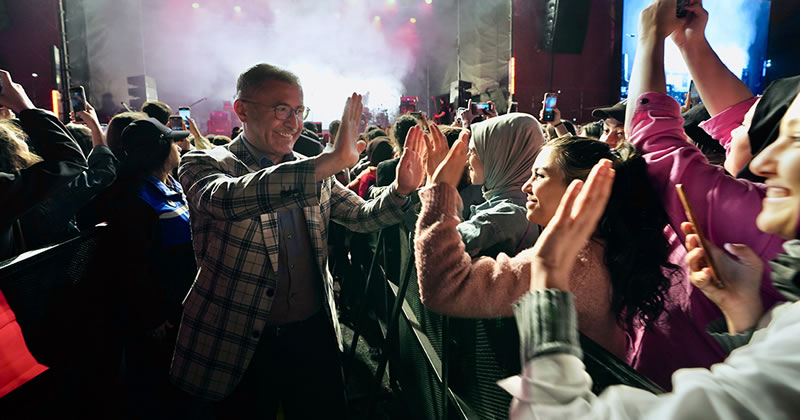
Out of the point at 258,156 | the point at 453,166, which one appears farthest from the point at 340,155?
the point at 258,156

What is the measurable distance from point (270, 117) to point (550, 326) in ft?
5.23

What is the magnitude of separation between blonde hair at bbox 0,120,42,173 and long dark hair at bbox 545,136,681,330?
296 centimetres

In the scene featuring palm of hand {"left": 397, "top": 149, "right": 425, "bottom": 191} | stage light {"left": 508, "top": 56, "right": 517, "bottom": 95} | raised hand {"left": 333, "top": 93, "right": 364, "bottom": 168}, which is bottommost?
palm of hand {"left": 397, "top": 149, "right": 425, "bottom": 191}

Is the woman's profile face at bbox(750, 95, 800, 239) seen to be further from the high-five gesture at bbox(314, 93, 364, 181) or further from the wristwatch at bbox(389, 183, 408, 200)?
the wristwatch at bbox(389, 183, 408, 200)

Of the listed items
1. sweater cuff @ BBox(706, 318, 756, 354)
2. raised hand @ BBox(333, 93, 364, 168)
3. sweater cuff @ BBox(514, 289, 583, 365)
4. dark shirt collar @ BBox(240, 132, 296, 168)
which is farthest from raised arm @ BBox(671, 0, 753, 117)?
dark shirt collar @ BBox(240, 132, 296, 168)

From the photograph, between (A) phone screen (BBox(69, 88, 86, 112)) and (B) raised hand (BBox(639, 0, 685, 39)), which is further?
(A) phone screen (BBox(69, 88, 86, 112))

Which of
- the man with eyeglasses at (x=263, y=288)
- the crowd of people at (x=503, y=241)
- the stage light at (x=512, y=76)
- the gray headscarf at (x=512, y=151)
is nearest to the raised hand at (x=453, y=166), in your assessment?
the crowd of people at (x=503, y=241)

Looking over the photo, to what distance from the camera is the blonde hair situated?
2.29 m

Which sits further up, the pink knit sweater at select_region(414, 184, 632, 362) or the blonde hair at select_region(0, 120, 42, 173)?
the blonde hair at select_region(0, 120, 42, 173)

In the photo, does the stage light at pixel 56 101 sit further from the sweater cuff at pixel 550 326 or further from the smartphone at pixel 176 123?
the sweater cuff at pixel 550 326

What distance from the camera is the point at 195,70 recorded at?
21609 millimetres

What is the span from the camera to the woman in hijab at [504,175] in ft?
6.10

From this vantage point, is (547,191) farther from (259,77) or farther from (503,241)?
(259,77)

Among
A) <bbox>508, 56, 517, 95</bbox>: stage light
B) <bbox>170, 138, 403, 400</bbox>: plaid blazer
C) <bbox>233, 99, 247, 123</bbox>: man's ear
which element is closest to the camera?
<bbox>170, 138, 403, 400</bbox>: plaid blazer
